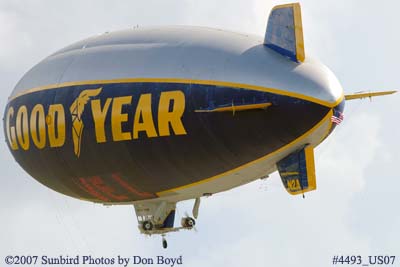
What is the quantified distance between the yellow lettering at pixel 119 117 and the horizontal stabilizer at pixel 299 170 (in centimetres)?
605

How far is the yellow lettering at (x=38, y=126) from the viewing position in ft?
227

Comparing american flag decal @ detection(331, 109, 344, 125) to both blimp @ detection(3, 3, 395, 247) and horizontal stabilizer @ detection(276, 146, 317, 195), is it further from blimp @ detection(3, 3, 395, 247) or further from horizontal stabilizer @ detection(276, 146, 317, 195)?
horizontal stabilizer @ detection(276, 146, 317, 195)

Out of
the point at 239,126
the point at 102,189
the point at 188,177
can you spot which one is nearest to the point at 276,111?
the point at 239,126

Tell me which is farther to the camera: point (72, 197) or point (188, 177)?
point (72, 197)

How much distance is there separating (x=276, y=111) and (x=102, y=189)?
1067cm

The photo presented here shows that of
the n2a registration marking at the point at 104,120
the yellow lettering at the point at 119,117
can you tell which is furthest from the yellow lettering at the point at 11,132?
the yellow lettering at the point at 119,117

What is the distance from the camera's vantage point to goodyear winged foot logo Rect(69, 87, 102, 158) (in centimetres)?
6679

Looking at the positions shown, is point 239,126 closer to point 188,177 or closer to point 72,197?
point 188,177

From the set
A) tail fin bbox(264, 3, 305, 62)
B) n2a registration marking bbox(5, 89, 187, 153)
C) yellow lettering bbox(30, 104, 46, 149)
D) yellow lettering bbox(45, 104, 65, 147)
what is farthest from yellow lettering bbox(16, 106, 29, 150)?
tail fin bbox(264, 3, 305, 62)

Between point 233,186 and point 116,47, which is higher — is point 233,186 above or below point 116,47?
below

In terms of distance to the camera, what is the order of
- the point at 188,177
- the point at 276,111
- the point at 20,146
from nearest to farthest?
the point at 276,111, the point at 188,177, the point at 20,146

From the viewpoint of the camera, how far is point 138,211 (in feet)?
238

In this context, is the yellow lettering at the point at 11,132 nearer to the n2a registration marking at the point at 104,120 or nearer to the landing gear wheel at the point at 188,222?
the n2a registration marking at the point at 104,120

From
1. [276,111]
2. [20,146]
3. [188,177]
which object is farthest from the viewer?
[20,146]
